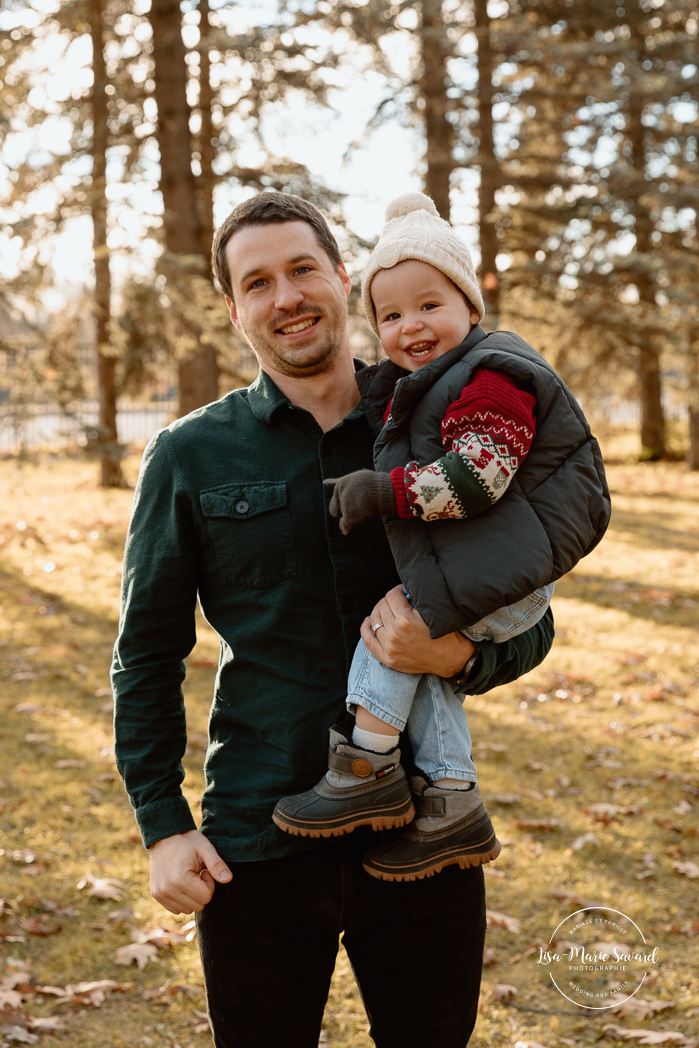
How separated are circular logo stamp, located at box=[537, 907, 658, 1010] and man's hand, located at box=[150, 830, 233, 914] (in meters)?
2.71

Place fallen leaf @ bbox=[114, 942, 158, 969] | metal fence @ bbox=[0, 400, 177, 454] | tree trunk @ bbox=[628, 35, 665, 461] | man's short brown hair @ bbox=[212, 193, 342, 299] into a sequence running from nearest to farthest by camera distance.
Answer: man's short brown hair @ bbox=[212, 193, 342, 299] < fallen leaf @ bbox=[114, 942, 158, 969] < metal fence @ bbox=[0, 400, 177, 454] < tree trunk @ bbox=[628, 35, 665, 461]

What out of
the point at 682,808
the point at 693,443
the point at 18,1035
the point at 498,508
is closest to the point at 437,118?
the point at 693,443

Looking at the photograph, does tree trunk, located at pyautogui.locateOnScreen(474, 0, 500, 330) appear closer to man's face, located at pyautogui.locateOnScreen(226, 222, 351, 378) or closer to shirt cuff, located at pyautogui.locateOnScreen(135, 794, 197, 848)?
man's face, located at pyautogui.locateOnScreen(226, 222, 351, 378)

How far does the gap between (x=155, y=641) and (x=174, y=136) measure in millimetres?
10709

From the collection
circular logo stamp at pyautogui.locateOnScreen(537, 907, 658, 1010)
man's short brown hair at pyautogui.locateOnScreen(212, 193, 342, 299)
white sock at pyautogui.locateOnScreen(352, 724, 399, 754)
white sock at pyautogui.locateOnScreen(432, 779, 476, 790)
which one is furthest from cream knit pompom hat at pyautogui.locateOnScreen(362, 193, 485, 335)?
circular logo stamp at pyautogui.locateOnScreen(537, 907, 658, 1010)

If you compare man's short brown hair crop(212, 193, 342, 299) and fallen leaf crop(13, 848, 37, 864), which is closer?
man's short brown hair crop(212, 193, 342, 299)

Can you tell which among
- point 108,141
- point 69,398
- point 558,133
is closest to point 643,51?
point 558,133

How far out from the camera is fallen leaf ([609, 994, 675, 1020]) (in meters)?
3.86

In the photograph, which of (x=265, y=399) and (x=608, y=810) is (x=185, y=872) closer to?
(x=265, y=399)

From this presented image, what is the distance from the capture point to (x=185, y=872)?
6.88ft

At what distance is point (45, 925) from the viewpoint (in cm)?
431

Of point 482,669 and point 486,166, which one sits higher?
point 486,166

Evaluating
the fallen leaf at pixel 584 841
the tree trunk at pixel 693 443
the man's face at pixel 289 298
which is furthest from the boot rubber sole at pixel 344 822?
the tree trunk at pixel 693 443

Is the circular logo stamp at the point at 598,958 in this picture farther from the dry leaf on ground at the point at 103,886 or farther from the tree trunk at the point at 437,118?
the tree trunk at the point at 437,118
